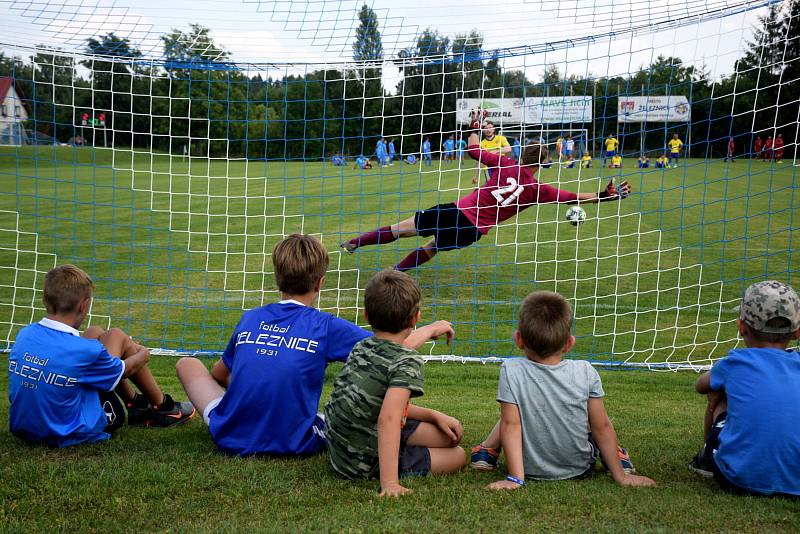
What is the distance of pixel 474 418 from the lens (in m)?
4.82

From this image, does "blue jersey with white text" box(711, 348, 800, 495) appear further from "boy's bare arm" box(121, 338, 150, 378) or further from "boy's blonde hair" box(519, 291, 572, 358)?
"boy's bare arm" box(121, 338, 150, 378)

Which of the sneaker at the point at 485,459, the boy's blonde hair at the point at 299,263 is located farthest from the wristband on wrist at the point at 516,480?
the boy's blonde hair at the point at 299,263

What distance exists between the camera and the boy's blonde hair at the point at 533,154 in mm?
7258

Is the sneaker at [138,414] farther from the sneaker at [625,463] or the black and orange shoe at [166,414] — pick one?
the sneaker at [625,463]

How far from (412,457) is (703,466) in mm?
1384

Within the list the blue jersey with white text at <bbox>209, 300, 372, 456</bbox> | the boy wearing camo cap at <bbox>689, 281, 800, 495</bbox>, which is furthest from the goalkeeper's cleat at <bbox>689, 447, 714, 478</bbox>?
the blue jersey with white text at <bbox>209, 300, 372, 456</bbox>

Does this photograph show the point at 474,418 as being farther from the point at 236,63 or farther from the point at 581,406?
the point at 236,63

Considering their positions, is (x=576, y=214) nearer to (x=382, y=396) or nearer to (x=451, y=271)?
(x=451, y=271)

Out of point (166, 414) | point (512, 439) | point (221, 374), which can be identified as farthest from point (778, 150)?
point (166, 414)

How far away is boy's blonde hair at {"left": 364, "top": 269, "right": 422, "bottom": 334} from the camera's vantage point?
332cm

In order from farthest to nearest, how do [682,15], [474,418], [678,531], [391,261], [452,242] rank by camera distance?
[391,261]
[452,242]
[682,15]
[474,418]
[678,531]

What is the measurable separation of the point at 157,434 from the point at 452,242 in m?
4.39

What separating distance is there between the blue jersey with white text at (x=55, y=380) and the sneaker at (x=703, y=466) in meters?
2.93

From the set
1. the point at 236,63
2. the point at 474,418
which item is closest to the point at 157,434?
the point at 474,418
